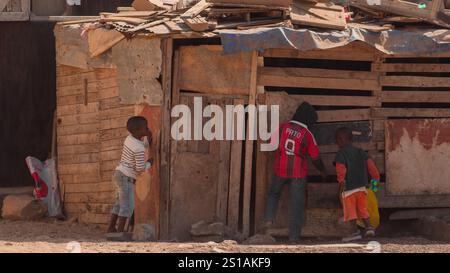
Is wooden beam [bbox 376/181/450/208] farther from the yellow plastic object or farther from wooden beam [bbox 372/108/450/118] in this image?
wooden beam [bbox 372/108/450/118]

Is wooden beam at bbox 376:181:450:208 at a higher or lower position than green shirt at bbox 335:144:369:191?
lower

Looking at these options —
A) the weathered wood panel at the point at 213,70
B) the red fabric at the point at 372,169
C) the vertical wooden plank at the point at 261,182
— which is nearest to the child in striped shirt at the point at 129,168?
the weathered wood panel at the point at 213,70

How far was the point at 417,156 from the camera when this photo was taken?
1589 centimetres

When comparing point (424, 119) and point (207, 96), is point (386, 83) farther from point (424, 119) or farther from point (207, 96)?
point (207, 96)

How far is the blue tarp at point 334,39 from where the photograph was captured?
1464 centimetres

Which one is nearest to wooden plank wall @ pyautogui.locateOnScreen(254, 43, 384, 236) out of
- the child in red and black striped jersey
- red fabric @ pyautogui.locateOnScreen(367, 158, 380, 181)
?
the child in red and black striped jersey

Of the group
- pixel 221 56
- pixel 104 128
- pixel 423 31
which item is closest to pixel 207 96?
pixel 221 56

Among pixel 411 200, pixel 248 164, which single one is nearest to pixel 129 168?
pixel 248 164

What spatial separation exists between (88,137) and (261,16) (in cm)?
305

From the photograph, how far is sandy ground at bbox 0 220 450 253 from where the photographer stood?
13.4 metres

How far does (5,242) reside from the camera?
14.4 m

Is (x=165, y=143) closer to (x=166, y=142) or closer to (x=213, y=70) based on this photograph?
(x=166, y=142)
